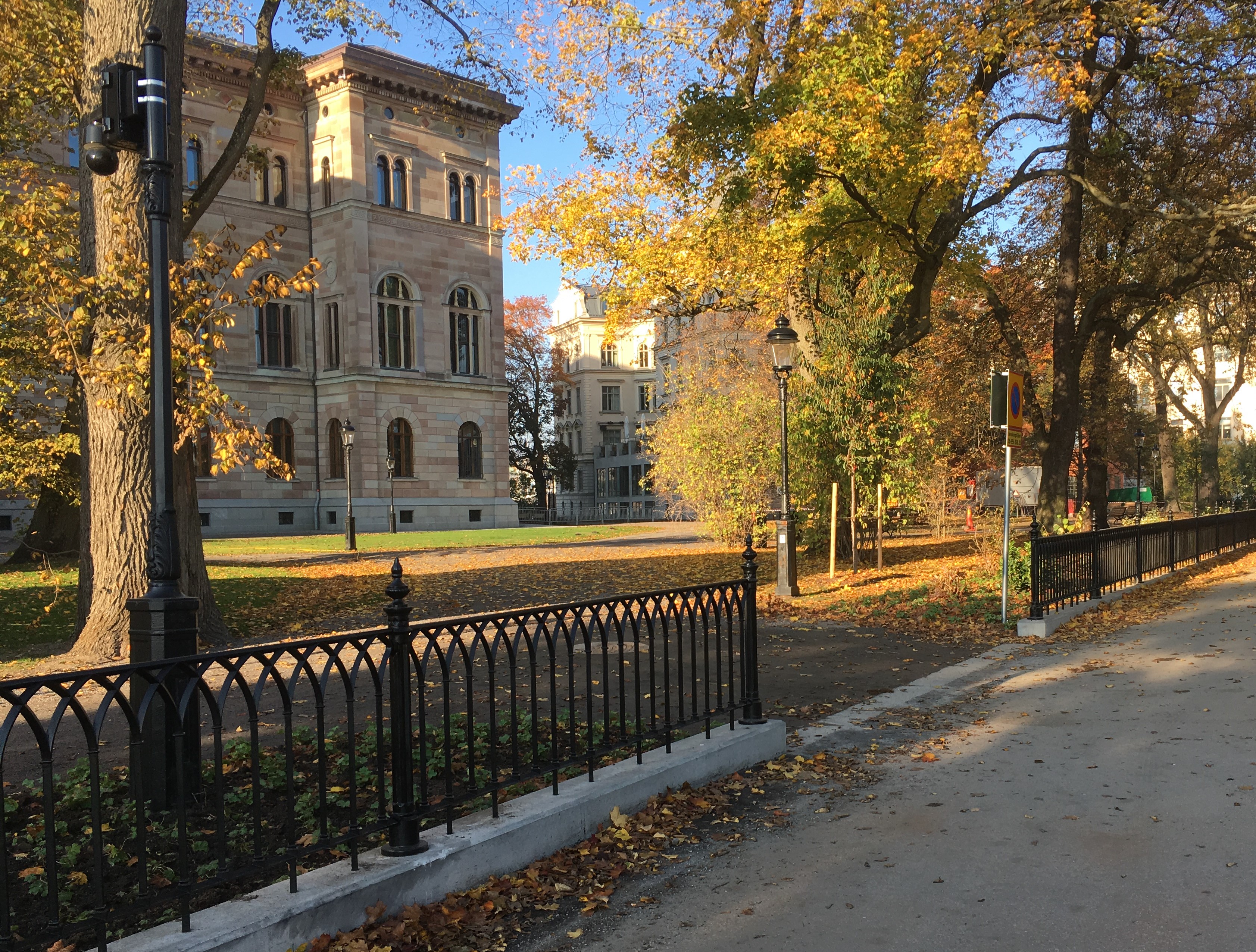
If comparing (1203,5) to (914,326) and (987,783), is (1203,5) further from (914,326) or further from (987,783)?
(987,783)

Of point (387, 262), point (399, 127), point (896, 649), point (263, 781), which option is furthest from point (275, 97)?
point (263, 781)

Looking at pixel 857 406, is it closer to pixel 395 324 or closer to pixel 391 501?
pixel 391 501

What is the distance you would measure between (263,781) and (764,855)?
2842mm

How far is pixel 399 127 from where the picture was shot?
145 feet

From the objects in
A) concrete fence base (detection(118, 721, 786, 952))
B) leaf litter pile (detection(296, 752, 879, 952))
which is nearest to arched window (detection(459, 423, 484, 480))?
leaf litter pile (detection(296, 752, 879, 952))

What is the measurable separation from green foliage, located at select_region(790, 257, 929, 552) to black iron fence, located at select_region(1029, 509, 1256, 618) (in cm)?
435

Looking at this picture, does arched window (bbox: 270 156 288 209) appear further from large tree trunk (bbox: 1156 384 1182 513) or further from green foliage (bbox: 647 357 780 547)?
large tree trunk (bbox: 1156 384 1182 513)

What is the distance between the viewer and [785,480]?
16.3 meters

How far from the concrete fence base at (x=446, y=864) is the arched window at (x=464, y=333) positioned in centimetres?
4230

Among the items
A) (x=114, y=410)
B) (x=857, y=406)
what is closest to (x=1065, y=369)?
(x=857, y=406)

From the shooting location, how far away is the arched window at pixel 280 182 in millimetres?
43688

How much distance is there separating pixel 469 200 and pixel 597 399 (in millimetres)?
41346

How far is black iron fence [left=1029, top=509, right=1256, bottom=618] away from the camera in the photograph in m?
12.7

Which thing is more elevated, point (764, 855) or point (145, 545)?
point (145, 545)
